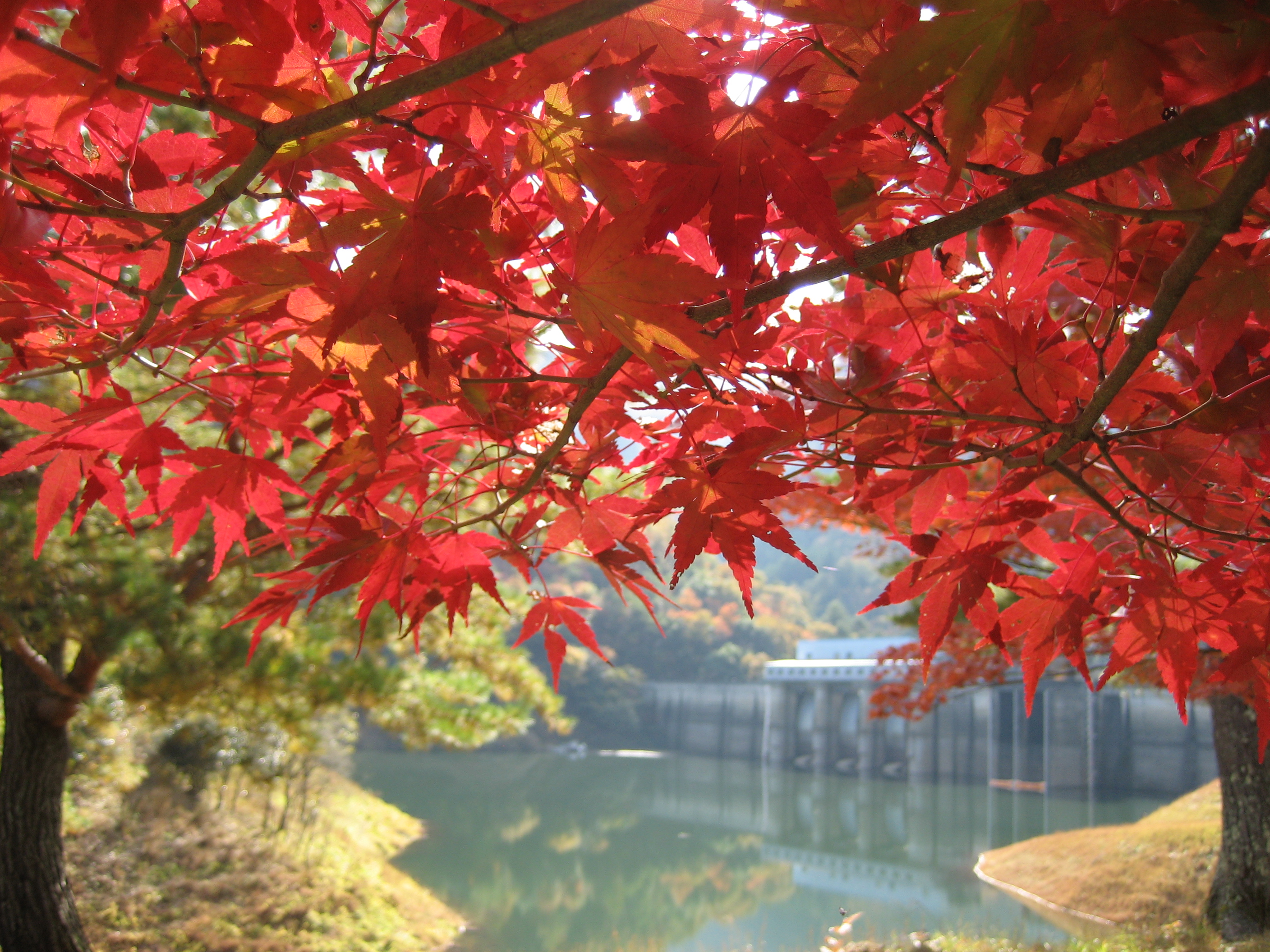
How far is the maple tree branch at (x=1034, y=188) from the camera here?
36 cm

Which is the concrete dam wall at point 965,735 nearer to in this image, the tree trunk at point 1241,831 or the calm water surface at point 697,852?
the calm water surface at point 697,852

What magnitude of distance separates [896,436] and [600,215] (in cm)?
35

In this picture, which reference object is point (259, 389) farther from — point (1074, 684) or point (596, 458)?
point (1074, 684)

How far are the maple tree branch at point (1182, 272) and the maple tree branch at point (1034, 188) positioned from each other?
29 mm

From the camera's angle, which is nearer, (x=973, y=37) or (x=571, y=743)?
(x=973, y=37)

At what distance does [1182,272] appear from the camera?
431mm

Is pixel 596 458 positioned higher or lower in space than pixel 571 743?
higher

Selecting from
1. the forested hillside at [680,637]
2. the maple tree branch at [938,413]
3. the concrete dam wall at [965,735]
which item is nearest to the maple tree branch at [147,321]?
the maple tree branch at [938,413]

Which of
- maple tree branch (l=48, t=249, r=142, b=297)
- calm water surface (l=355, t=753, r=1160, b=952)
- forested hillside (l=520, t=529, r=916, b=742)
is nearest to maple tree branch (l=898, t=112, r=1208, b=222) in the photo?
maple tree branch (l=48, t=249, r=142, b=297)

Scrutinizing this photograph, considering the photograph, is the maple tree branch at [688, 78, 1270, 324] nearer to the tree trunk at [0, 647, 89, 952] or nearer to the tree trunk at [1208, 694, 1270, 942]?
the tree trunk at [0, 647, 89, 952]

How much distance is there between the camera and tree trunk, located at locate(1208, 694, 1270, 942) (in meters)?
3.70

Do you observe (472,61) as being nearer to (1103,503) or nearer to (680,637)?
(1103,503)

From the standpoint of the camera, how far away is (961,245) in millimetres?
652

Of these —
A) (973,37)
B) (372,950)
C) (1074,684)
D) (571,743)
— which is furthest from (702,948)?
(571,743)
